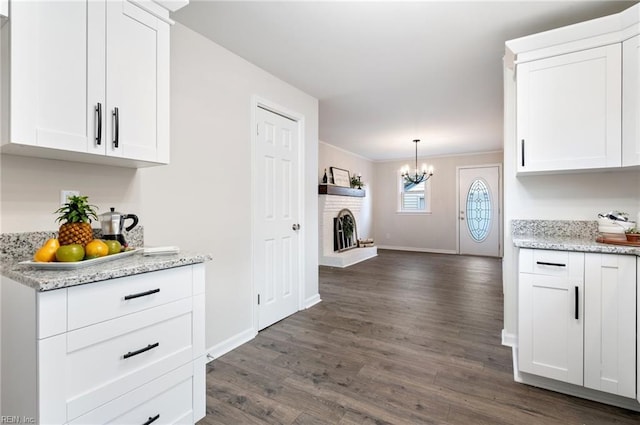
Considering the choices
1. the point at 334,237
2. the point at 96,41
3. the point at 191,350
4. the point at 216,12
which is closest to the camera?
the point at 96,41

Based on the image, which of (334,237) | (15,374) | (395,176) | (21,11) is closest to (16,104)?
(21,11)

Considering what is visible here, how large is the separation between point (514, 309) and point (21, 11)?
3.39 meters

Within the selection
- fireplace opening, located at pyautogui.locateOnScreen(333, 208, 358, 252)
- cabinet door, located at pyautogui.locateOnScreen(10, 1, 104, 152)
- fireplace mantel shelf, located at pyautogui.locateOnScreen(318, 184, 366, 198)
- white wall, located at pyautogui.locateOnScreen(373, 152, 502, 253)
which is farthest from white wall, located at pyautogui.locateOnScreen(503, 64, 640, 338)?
white wall, located at pyautogui.locateOnScreen(373, 152, 502, 253)

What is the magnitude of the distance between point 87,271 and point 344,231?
18.5 ft

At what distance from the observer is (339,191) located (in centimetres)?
627

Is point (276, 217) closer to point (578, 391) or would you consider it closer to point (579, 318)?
point (579, 318)

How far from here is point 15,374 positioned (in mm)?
1175

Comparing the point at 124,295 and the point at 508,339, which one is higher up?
the point at 124,295

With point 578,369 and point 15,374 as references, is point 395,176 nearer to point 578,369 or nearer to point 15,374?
point 578,369

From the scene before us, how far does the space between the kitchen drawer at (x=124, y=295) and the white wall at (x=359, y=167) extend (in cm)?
488

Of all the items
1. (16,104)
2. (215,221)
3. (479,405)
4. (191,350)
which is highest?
(16,104)

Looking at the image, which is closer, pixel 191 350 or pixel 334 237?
pixel 191 350

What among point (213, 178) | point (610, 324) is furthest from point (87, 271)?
point (610, 324)

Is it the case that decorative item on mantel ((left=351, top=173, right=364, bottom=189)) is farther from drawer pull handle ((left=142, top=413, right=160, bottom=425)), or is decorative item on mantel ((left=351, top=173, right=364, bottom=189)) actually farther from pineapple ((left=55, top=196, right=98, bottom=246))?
drawer pull handle ((left=142, top=413, right=160, bottom=425))
